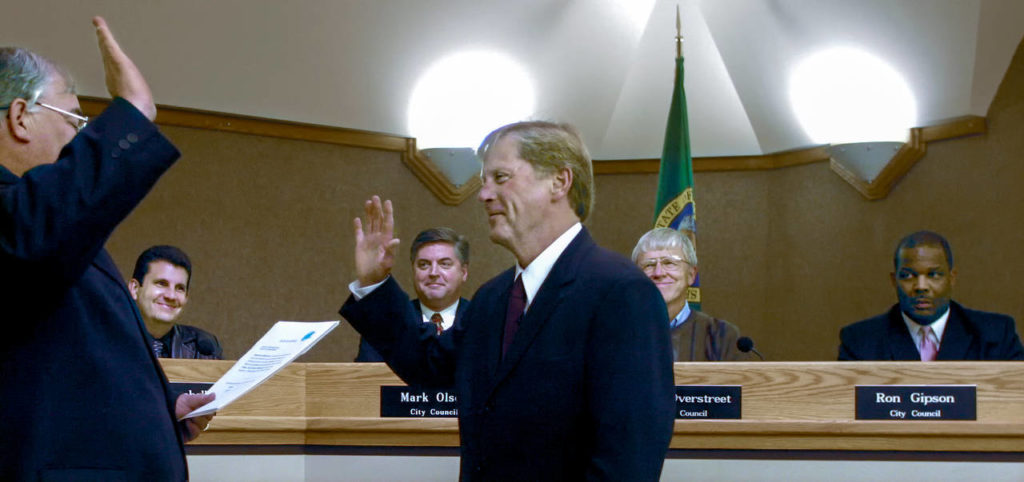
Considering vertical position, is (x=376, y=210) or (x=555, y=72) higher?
(x=555, y=72)

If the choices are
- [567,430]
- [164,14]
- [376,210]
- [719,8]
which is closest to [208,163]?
[164,14]

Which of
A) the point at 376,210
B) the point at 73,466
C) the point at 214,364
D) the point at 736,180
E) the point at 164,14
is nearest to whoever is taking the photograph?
the point at 73,466

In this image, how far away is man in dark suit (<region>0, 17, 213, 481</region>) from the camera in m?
1.49

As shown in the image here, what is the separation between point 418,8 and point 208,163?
5.02 feet

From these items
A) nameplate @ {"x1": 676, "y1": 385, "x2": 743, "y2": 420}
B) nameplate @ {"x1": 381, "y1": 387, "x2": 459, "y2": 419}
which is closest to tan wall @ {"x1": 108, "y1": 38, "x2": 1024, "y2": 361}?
nameplate @ {"x1": 381, "y1": 387, "x2": 459, "y2": 419}

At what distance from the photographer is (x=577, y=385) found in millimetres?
1938

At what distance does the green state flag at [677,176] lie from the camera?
6559 millimetres

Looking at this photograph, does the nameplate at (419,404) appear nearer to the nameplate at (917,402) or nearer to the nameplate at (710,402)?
the nameplate at (710,402)

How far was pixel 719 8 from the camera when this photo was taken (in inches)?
270

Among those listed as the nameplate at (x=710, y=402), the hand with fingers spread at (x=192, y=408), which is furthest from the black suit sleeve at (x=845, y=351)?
the hand with fingers spread at (x=192, y=408)

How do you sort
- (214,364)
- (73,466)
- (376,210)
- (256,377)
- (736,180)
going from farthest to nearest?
(736,180) < (214,364) < (376,210) < (256,377) < (73,466)

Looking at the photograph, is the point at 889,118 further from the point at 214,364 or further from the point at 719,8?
the point at 214,364

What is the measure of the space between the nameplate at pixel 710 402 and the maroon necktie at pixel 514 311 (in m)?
1.05

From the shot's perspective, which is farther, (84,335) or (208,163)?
(208,163)
